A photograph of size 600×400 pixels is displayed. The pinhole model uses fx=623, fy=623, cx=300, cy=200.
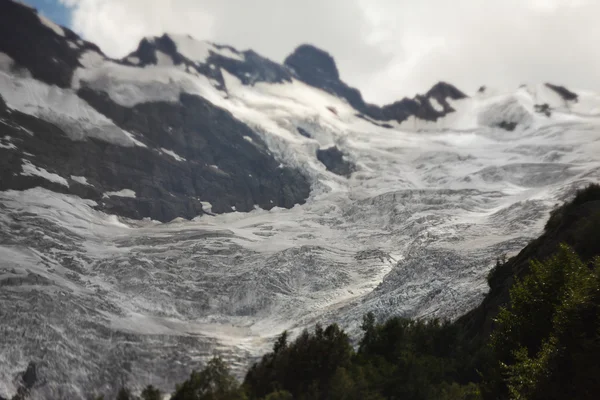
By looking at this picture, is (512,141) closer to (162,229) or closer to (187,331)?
(162,229)

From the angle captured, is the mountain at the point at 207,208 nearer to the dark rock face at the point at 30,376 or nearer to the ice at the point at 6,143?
the dark rock face at the point at 30,376

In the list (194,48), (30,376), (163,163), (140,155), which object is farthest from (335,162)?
(30,376)

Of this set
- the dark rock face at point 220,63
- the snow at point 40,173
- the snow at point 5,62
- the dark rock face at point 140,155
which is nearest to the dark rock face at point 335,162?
the dark rock face at point 140,155

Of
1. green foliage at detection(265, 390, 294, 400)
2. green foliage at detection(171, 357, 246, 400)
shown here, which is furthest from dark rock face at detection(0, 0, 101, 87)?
green foliage at detection(265, 390, 294, 400)

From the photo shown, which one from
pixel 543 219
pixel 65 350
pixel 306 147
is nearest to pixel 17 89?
pixel 306 147

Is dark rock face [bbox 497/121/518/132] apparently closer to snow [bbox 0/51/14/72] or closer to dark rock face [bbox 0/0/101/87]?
dark rock face [bbox 0/0/101/87]

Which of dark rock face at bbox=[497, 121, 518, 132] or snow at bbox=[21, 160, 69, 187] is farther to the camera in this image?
dark rock face at bbox=[497, 121, 518, 132]

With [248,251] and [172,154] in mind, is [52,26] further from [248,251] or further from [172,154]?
[248,251]
